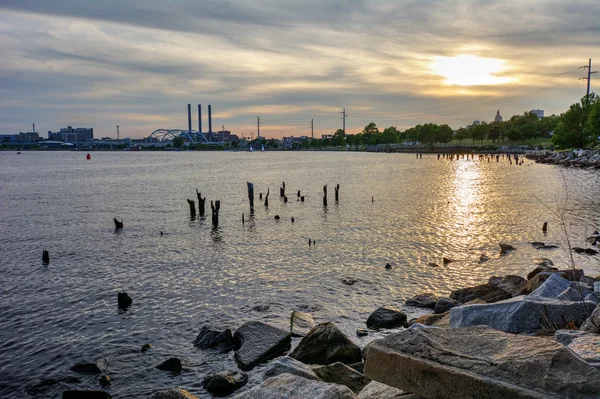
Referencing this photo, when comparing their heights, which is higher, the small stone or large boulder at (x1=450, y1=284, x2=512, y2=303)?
large boulder at (x1=450, y1=284, x2=512, y2=303)

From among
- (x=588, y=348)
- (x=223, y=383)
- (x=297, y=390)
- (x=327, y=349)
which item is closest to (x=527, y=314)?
(x=588, y=348)

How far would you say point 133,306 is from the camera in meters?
15.3

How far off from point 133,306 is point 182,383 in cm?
598

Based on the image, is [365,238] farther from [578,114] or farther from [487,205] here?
[578,114]

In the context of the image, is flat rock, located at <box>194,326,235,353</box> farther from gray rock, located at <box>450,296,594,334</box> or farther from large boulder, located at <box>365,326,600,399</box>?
large boulder, located at <box>365,326,600,399</box>

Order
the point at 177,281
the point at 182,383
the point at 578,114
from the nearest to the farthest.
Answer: the point at 182,383, the point at 177,281, the point at 578,114

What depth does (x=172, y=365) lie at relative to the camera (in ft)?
35.4

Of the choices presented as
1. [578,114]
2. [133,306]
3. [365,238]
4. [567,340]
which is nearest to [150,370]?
[133,306]

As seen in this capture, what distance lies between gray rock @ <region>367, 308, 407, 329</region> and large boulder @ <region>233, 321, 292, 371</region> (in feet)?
8.56

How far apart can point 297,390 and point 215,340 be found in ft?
24.7

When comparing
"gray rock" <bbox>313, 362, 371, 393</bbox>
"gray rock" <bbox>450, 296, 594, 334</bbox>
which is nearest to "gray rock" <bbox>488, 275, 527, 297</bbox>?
"gray rock" <bbox>450, 296, 594, 334</bbox>

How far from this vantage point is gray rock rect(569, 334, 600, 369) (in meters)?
5.22

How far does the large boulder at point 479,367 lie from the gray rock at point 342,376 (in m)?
3.44

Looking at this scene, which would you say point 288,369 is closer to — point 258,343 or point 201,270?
point 258,343
